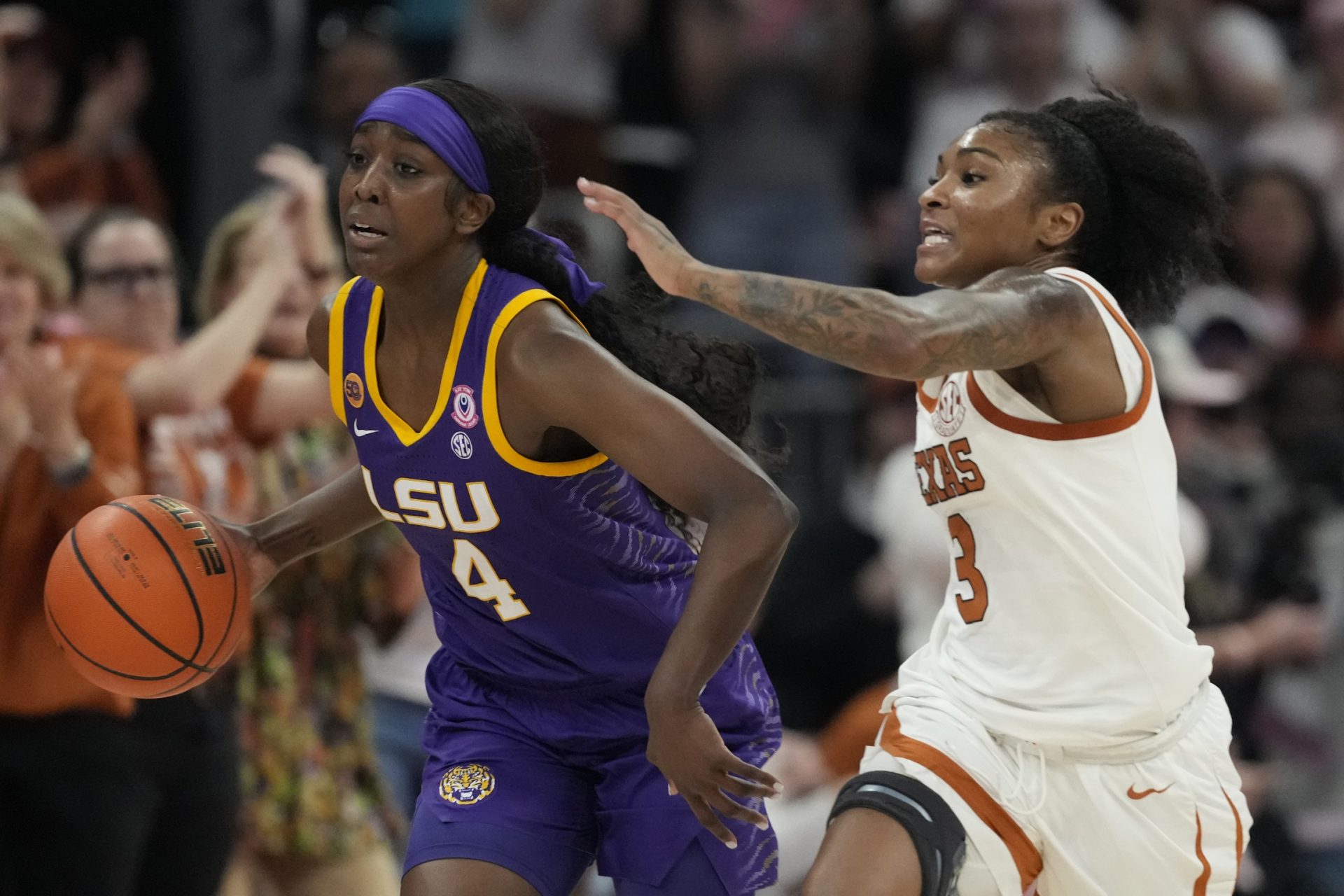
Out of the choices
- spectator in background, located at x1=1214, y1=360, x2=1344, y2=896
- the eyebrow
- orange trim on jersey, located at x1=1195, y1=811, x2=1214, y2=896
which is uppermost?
the eyebrow

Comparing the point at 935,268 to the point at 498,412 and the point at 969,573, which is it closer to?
the point at 969,573

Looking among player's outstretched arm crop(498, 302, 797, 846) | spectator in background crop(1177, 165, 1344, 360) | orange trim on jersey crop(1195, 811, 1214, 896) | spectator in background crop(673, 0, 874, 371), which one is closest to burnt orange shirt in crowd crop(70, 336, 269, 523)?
player's outstretched arm crop(498, 302, 797, 846)

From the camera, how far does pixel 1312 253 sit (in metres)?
8.26

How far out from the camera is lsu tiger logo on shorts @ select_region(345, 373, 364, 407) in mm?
3570

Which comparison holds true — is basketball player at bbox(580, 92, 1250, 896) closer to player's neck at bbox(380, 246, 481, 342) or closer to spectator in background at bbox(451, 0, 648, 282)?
player's neck at bbox(380, 246, 481, 342)

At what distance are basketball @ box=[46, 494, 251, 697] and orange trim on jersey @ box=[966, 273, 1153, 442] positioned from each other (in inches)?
63.5

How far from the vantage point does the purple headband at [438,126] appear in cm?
338

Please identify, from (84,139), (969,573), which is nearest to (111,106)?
(84,139)

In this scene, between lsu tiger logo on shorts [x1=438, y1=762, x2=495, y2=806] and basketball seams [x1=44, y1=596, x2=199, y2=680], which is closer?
lsu tiger logo on shorts [x1=438, y1=762, x2=495, y2=806]

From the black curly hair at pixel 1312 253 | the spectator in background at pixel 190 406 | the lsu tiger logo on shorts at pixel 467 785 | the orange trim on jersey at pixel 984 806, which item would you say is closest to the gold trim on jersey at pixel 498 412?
the lsu tiger logo on shorts at pixel 467 785

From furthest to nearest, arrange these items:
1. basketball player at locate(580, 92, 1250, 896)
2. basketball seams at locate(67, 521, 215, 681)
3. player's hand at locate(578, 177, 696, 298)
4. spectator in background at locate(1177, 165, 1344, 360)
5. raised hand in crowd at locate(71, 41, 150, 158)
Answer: spectator in background at locate(1177, 165, 1344, 360) → raised hand in crowd at locate(71, 41, 150, 158) → basketball seams at locate(67, 521, 215, 681) → basketball player at locate(580, 92, 1250, 896) → player's hand at locate(578, 177, 696, 298)

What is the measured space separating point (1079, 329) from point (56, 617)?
216cm

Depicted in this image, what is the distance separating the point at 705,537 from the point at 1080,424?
84cm

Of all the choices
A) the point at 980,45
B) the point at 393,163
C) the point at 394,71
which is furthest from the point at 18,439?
the point at 980,45
